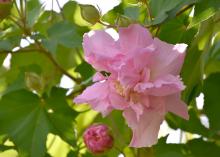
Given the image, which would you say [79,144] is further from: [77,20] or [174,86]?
[174,86]

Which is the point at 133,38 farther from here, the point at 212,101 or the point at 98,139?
the point at 212,101

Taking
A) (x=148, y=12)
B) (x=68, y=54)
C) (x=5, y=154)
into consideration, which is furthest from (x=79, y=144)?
(x=148, y=12)

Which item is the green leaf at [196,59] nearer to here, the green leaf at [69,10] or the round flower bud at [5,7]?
the round flower bud at [5,7]

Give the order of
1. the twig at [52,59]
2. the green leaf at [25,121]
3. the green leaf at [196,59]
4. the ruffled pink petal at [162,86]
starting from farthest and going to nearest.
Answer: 1. the twig at [52,59]
2. the green leaf at [25,121]
3. the green leaf at [196,59]
4. the ruffled pink petal at [162,86]

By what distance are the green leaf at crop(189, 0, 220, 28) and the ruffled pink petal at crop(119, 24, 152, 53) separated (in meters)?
0.08

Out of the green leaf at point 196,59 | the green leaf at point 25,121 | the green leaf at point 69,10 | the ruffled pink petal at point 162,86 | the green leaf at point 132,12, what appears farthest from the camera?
the green leaf at point 69,10

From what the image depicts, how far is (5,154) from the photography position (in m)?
1.24

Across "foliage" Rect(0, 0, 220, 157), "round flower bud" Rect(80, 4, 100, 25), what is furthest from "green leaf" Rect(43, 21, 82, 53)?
"round flower bud" Rect(80, 4, 100, 25)

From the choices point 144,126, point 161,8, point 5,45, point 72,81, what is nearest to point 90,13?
point 161,8

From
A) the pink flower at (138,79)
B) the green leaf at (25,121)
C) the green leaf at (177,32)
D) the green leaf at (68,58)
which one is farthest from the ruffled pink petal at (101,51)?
the green leaf at (68,58)

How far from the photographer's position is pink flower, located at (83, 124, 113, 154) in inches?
36.9

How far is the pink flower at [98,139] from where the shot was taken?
937mm

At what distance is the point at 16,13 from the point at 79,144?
0.30 m

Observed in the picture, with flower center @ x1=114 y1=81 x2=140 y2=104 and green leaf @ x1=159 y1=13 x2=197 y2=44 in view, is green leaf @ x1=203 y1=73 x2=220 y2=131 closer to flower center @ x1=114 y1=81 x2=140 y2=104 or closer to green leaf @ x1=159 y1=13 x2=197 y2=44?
green leaf @ x1=159 y1=13 x2=197 y2=44
